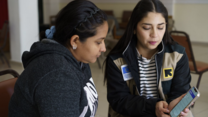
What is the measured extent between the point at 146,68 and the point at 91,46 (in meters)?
0.54

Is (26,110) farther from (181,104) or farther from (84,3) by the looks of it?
(181,104)

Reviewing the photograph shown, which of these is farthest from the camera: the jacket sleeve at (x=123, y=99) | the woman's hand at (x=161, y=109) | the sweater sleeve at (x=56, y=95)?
the jacket sleeve at (x=123, y=99)

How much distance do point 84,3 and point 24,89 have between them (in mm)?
422

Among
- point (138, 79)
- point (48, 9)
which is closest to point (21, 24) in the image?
point (138, 79)

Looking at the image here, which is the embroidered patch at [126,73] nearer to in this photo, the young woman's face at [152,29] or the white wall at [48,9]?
the young woman's face at [152,29]

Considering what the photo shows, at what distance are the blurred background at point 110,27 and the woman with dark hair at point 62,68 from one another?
1336mm

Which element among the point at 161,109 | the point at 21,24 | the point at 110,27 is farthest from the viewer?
the point at 110,27

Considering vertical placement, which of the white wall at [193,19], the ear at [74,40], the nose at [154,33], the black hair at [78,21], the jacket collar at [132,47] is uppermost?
the black hair at [78,21]

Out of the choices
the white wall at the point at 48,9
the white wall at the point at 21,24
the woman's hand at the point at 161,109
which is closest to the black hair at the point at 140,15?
the woman's hand at the point at 161,109

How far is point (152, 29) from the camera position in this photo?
1.40 meters

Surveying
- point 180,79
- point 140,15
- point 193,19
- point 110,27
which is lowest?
point 193,19

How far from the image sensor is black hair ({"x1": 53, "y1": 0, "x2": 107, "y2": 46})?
3.23ft

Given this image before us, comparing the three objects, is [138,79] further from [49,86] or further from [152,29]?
[49,86]

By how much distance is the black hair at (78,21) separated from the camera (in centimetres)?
98
